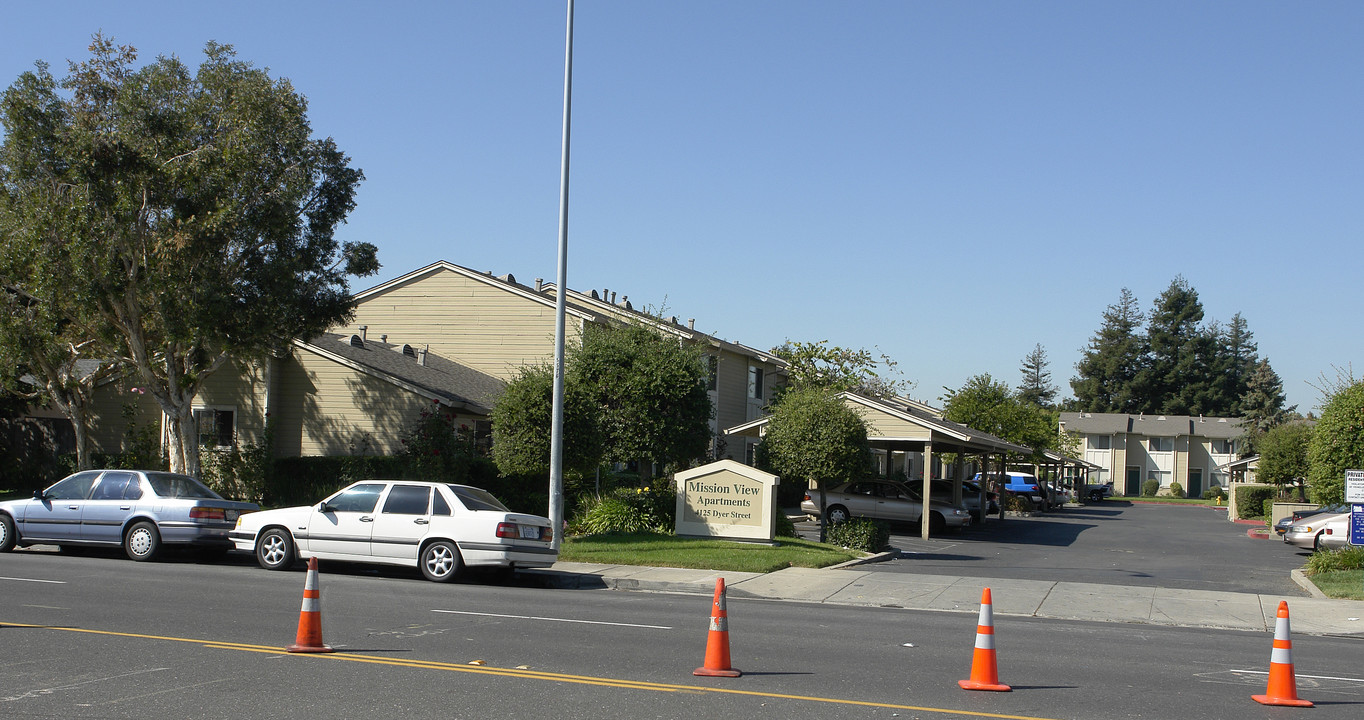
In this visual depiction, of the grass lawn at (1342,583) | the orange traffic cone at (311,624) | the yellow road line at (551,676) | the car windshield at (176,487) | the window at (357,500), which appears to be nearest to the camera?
the yellow road line at (551,676)

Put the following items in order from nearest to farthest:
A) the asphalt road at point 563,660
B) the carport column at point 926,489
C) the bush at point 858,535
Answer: the asphalt road at point 563,660
the bush at point 858,535
the carport column at point 926,489

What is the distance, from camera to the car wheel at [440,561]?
1562 centimetres

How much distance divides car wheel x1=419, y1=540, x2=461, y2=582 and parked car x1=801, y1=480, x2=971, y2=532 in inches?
666

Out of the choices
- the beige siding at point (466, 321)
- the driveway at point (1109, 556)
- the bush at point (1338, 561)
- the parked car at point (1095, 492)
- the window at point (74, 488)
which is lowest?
the parked car at point (1095, 492)

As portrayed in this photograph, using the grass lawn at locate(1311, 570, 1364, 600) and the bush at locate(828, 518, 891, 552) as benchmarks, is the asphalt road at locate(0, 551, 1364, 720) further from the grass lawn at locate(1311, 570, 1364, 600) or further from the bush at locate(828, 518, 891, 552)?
the bush at locate(828, 518, 891, 552)

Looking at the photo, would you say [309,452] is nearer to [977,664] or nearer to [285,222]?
[285,222]

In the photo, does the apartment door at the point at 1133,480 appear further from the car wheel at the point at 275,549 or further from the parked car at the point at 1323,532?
the car wheel at the point at 275,549

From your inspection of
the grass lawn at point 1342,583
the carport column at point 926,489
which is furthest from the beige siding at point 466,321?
the grass lawn at point 1342,583

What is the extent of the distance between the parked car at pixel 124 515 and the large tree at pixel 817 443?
432 inches

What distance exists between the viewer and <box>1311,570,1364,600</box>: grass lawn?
1670 cm

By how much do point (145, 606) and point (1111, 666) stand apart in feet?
33.0

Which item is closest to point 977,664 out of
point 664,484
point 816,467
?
point 816,467

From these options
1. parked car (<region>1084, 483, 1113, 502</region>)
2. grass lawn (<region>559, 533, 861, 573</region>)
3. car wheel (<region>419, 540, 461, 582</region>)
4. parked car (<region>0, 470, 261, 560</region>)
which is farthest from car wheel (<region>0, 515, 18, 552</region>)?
parked car (<region>1084, 483, 1113, 502</region>)

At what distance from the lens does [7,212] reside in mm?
20938
